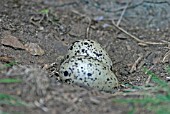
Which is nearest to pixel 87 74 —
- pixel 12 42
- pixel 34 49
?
pixel 34 49

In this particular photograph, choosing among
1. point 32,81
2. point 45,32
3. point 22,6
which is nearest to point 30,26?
point 45,32

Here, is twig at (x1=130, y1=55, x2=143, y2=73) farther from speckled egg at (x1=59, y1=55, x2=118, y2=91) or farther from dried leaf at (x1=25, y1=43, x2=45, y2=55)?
dried leaf at (x1=25, y1=43, x2=45, y2=55)

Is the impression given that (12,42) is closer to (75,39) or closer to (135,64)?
(75,39)

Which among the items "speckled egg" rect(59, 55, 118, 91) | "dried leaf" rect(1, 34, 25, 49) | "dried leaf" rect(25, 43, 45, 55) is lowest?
"speckled egg" rect(59, 55, 118, 91)

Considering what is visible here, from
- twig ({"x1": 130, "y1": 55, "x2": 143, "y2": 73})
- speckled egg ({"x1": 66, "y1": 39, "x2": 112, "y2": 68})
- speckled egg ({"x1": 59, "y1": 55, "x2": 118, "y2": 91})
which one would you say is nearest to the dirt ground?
twig ({"x1": 130, "y1": 55, "x2": 143, "y2": 73})

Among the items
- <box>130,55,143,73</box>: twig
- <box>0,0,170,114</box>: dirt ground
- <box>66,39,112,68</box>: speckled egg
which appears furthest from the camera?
<box>130,55,143,73</box>: twig

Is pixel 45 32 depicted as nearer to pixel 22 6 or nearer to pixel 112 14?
pixel 22 6
